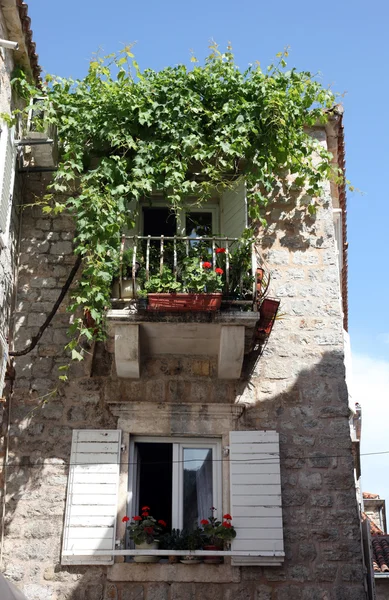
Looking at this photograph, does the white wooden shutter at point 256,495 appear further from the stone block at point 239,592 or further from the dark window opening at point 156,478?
the dark window opening at point 156,478

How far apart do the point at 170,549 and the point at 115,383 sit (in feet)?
5.68

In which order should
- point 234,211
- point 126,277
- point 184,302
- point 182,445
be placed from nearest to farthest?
point 184,302 → point 182,445 → point 126,277 → point 234,211

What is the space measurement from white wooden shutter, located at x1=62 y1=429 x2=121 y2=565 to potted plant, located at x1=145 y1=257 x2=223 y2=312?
1.38 m

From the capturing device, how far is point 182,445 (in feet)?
24.3

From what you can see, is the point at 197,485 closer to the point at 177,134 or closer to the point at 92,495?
the point at 92,495

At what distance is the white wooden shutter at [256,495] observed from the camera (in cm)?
683

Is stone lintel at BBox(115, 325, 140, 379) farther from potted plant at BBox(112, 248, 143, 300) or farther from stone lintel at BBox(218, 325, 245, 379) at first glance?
stone lintel at BBox(218, 325, 245, 379)

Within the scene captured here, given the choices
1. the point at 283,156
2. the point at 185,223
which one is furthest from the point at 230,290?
the point at 283,156

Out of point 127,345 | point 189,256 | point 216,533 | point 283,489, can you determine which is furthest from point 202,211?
point 216,533

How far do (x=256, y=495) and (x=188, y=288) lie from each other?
2.08m

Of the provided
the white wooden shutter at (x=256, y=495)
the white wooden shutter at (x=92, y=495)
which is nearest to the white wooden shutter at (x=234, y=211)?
the white wooden shutter at (x=256, y=495)

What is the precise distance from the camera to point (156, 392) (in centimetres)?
752

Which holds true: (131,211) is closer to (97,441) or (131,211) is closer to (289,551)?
(97,441)

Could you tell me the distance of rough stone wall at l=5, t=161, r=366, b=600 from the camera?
675 cm
